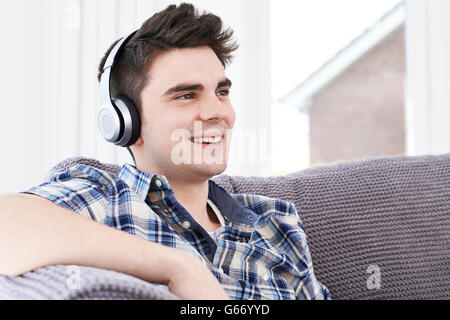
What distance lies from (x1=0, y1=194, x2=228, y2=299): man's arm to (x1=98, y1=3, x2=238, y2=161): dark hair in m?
0.41

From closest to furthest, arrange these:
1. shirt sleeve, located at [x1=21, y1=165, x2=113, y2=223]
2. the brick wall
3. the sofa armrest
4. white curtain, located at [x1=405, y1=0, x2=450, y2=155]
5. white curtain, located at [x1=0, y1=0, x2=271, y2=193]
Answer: the sofa armrest → shirt sleeve, located at [x1=21, y1=165, x2=113, y2=223] → white curtain, located at [x1=0, y1=0, x2=271, y2=193] → white curtain, located at [x1=405, y1=0, x2=450, y2=155] → the brick wall

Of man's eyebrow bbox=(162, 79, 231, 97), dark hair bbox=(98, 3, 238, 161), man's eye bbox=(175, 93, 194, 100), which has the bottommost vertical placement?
man's eye bbox=(175, 93, 194, 100)

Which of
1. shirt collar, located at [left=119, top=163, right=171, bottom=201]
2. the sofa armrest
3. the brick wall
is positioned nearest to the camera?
the sofa armrest

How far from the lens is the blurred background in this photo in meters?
2.09

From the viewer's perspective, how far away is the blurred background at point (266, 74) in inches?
82.4

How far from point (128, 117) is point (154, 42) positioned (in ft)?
0.56

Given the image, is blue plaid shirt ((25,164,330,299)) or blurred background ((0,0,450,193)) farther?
blurred background ((0,0,450,193))

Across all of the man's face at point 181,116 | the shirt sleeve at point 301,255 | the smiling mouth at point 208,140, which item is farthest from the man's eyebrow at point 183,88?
the shirt sleeve at point 301,255

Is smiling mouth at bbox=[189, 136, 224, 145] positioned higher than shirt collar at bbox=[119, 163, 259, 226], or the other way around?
smiling mouth at bbox=[189, 136, 224, 145]

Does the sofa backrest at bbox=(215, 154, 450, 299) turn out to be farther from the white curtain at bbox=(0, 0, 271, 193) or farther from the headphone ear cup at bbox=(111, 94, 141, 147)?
the white curtain at bbox=(0, 0, 271, 193)

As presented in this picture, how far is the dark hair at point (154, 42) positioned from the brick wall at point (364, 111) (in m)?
2.55

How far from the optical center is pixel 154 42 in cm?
108

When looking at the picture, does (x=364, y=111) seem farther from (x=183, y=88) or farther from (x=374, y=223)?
(x=183, y=88)

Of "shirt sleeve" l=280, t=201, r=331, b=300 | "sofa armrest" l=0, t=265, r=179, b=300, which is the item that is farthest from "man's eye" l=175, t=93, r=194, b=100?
"sofa armrest" l=0, t=265, r=179, b=300
